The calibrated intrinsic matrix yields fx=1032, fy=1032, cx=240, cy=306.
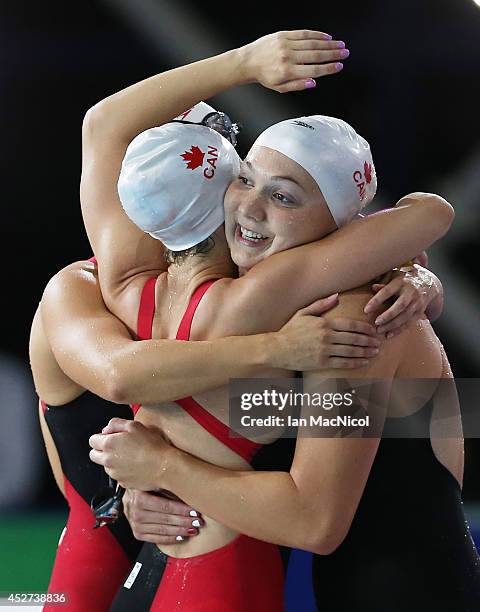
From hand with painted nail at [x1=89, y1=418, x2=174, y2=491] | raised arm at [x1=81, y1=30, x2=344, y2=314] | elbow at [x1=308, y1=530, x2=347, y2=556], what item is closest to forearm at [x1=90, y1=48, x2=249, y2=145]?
raised arm at [x1=81, y1=30, x2=344, y2=314]

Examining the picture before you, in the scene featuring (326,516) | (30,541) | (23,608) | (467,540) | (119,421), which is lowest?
(30,541)

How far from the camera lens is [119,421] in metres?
2.00

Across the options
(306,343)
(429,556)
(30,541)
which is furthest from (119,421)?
(30,541)

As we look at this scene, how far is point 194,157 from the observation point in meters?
1.95

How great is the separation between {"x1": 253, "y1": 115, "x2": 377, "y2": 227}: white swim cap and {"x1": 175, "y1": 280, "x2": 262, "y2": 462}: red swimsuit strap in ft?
0.99

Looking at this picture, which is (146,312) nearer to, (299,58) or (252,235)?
(252,235)

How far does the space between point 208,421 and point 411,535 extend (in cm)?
45

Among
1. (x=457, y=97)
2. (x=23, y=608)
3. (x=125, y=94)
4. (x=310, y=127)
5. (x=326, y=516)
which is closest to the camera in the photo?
(x=326, y=516)

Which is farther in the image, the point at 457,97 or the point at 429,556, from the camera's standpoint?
the point at 457,97

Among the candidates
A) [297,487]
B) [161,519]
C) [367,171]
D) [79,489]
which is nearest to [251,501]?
[297,487]

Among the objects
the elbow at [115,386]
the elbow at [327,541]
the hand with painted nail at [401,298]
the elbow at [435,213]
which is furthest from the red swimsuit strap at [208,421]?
the elbow at [435,213]

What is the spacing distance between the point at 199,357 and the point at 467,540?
2.17ft

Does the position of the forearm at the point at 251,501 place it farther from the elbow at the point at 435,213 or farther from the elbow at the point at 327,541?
the elbow at the point at 435,213

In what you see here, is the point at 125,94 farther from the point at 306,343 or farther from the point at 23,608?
the point at 23,608
